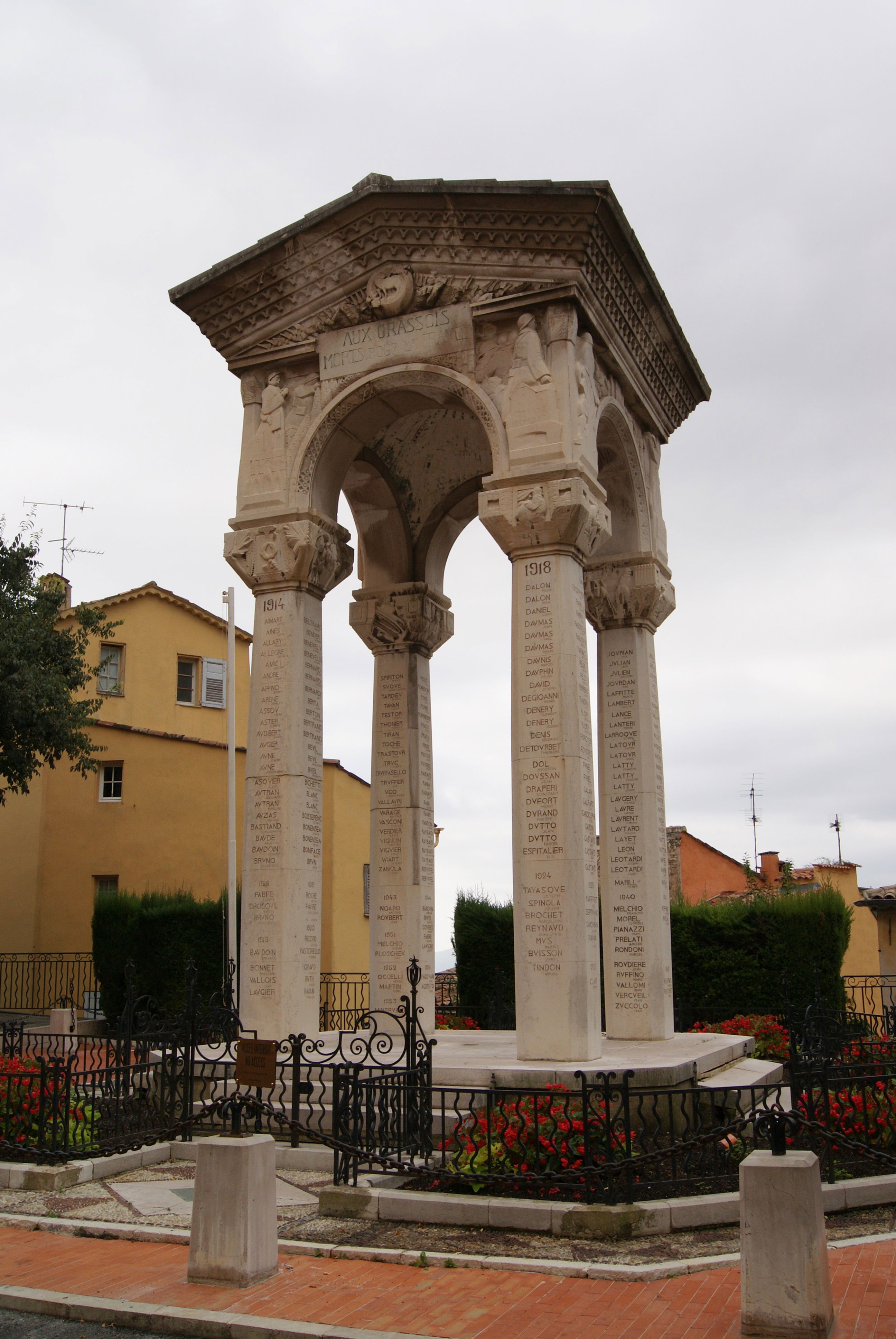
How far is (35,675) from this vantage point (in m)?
22.7

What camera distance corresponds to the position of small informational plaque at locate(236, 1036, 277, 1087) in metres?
7.76

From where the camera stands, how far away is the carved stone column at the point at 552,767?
10844mm

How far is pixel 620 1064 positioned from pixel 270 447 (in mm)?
8267

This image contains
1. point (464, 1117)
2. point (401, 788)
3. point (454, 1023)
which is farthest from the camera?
point (454, 1023)

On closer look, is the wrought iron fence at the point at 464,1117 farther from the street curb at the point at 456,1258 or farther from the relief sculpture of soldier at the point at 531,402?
the relief sculpture of soldier at the point at 531,402

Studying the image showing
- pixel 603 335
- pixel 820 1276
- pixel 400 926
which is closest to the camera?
pixel 820 1276

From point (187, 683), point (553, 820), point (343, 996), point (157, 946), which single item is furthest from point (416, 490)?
point (187, 683)

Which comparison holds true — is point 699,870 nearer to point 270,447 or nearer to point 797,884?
point 797,884

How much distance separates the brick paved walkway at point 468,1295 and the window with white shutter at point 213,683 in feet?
91.6

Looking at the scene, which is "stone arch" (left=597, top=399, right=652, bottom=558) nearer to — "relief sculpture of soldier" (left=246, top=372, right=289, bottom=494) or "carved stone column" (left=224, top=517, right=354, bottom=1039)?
"carved stone column" (left=224, top=517, right=354, bottom=1039)

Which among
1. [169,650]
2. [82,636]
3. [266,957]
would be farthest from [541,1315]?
[169,650]

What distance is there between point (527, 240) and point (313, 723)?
20.0 ft

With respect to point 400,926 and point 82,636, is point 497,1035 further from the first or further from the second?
point 82,636

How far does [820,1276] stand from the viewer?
562 centimetres
